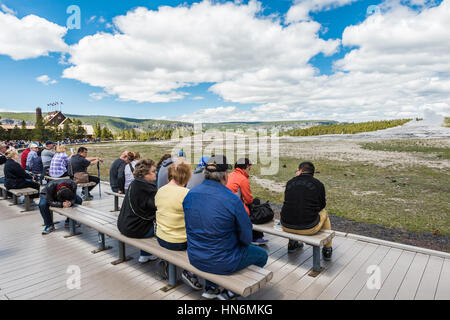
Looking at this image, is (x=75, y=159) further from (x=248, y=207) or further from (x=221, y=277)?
(x=221, y=277)

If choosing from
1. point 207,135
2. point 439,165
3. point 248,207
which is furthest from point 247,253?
point 207,135

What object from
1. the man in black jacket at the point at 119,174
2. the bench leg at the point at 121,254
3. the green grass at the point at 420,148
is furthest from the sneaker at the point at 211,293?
the green grass at the point at 420,148

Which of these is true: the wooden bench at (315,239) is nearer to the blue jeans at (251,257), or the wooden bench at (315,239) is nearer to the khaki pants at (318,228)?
the khaki pants at (318,228)

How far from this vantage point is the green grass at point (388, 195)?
8242 mm

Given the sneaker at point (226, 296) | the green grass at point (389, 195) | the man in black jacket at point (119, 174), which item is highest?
the man in black jacket at point (119, 174)

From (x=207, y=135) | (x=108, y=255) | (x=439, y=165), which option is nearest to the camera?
(x=108, y=255)

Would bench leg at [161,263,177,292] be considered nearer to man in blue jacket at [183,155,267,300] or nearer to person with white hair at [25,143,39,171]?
man in blue jacket at [183,155,267,300]

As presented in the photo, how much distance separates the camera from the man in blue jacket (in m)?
3.15

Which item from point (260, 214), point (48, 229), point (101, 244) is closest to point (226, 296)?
point (260, 214)

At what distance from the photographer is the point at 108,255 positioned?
17.2 ft

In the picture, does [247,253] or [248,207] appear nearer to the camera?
[247,253]

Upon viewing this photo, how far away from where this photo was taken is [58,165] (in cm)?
874

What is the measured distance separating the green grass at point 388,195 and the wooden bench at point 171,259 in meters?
6.25
